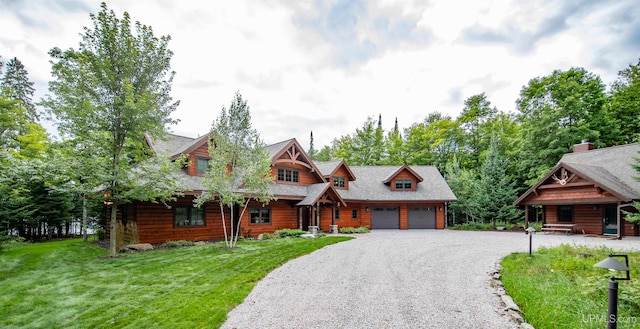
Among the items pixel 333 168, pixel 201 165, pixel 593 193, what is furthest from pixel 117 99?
pixel 593 193

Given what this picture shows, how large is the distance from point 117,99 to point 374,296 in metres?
9.82

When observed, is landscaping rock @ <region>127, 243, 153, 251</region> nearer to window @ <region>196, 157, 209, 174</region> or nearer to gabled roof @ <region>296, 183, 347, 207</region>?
window @ <region>196, 157, 209, 174</region>

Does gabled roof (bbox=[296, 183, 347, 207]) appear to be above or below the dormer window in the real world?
below

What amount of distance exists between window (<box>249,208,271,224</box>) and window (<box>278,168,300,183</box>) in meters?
2.39

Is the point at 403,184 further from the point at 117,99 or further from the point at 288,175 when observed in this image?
the point at 117,99

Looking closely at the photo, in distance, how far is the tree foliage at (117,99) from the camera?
375 inches

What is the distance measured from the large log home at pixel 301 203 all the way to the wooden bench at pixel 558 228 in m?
6.08

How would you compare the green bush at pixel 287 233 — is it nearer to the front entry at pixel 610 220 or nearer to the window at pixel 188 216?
the window at pixel 188 216

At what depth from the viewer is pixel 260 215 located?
664 inches

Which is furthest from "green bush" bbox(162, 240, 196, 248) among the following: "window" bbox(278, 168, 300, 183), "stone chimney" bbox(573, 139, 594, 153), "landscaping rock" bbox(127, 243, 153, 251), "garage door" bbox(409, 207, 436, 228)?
"stone chimney" bbox(573, 139, 594, 153)

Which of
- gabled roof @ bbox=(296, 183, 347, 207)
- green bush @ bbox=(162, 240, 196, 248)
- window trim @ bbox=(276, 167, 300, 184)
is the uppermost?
window trim @ bbox=(276, 167, 300, 184)

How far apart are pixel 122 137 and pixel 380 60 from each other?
1249cm

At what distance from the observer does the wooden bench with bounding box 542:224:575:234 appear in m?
17.6

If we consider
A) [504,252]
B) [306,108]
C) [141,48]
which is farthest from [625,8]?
[306,108]
